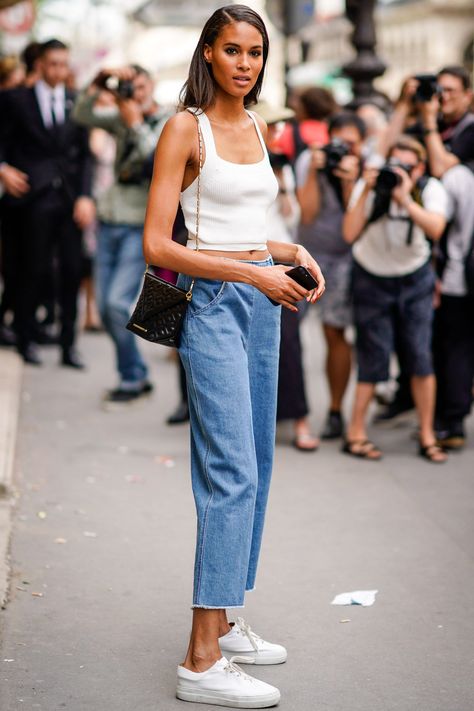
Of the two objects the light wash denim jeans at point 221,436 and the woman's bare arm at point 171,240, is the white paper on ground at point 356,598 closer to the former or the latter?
the light wash denim jeans at point 221,436

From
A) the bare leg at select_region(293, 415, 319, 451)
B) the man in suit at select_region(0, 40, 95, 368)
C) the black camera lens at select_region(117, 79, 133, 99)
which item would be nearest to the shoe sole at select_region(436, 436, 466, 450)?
the bare leg at select_region(293, 415, 319, 451)

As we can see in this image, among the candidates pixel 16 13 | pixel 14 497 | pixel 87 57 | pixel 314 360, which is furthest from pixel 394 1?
pixel 14 497

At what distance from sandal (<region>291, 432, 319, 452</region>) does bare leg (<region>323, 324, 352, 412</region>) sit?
0.44 m

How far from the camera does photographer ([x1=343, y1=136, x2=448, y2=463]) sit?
720cm

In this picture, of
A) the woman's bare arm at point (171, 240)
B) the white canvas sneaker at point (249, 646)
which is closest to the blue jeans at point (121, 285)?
the white canvas sneaker at point (249, 646)

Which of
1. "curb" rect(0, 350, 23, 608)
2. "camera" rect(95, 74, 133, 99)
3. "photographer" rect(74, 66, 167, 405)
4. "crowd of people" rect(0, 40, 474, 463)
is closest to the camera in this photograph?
"curb" rect(0, 350, 23, 608)

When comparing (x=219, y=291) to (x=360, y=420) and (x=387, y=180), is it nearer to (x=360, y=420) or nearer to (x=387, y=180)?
(x=387, y=180)

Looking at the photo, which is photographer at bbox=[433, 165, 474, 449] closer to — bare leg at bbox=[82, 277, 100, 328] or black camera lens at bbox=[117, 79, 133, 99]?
black camera lens at bbox=[117, 79, 133, 99]

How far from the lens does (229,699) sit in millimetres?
3867

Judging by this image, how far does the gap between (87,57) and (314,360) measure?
1923 cm

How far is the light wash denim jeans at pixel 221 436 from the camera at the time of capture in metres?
3.86

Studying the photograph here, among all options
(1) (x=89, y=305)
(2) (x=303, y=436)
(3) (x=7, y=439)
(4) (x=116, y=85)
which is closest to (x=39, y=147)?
(4) (x=116, y=85)

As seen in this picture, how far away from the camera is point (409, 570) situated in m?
5.35

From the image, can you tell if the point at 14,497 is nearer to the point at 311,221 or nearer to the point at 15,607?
the point at 15,607
